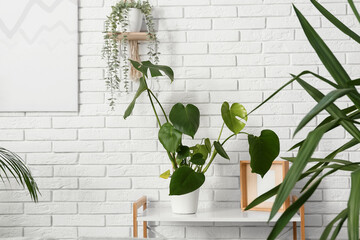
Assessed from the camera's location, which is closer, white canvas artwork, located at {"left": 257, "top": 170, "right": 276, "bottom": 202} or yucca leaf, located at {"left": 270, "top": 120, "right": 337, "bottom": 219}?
yucca leaf, located at {"left": 270, "top": 120, "right": 337, "bottom": 219}

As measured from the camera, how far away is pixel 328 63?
0.97 m

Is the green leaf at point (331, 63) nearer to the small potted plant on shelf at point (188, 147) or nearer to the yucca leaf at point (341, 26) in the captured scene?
the yucca leaf at point (341, 26)

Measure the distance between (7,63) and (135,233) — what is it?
1198 millimetres

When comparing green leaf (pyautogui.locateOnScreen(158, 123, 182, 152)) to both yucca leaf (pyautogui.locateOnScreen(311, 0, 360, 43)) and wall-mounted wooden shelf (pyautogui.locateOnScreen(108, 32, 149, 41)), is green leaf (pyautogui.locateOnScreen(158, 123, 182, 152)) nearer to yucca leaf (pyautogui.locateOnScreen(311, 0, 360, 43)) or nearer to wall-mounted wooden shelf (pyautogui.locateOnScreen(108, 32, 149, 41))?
wall-mounted wooden shelf (pyautogui.locateOnScreen(108, 32, 149, 41))

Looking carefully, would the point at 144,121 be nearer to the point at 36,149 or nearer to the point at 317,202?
the point at 36,149

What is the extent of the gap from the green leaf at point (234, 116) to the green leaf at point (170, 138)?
0.86ft

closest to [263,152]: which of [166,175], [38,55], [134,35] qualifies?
[166,175]

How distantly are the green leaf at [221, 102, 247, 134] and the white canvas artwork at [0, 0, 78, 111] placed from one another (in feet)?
2.82

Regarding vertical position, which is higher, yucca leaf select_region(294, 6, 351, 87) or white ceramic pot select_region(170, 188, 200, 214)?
yucca leaf select_region(294, 6, 351, 87)

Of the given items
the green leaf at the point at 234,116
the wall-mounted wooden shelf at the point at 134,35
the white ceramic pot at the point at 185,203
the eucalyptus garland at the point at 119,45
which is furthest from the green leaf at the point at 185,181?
the wall-mounted wooden shelf at the point at 134,35

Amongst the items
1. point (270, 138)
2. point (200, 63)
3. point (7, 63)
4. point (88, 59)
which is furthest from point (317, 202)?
point (7, 63)

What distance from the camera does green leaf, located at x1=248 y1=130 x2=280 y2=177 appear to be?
6.31 ft

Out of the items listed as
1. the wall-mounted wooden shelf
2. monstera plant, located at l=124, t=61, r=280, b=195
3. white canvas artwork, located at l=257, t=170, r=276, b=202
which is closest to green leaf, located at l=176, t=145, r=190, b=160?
monstera plant, located at l=124, t=61, r=280, b=195

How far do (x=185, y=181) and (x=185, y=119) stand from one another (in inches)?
12.4
